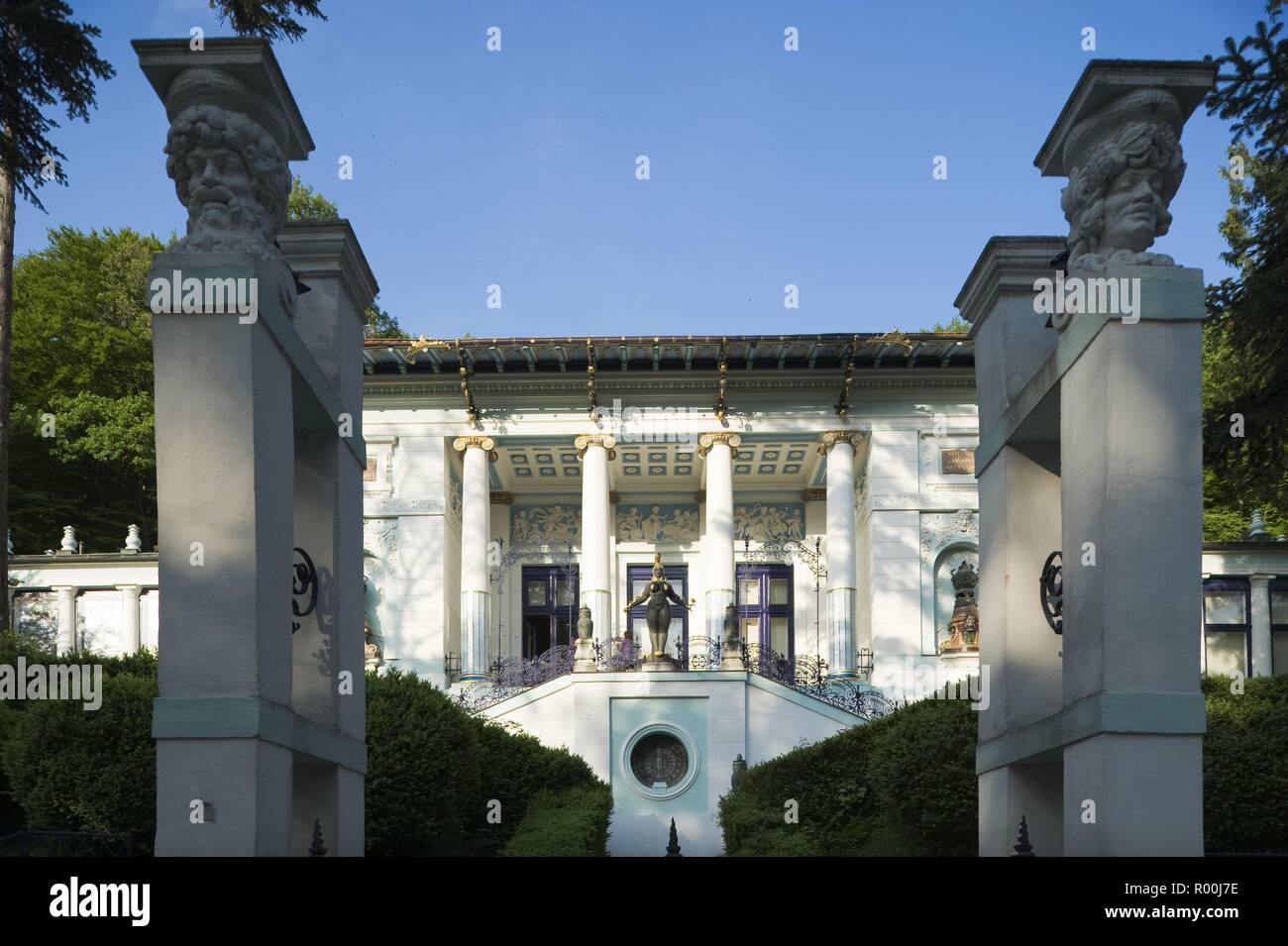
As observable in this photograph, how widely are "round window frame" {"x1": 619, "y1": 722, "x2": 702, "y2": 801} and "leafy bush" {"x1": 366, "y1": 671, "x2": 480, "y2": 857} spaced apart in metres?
9.40

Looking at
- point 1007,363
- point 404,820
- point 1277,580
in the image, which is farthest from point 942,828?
point 1277,580

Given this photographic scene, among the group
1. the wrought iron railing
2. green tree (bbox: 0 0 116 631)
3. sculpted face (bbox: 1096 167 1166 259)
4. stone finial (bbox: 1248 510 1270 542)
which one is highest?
green tree (bbox: 0 0 116 631)

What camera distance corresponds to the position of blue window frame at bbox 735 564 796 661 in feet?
137

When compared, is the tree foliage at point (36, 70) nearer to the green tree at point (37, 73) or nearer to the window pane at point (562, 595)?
the green tree at point (37, 73)

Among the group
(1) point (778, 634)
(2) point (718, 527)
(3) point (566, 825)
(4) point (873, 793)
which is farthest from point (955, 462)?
(3) point (566, 825)

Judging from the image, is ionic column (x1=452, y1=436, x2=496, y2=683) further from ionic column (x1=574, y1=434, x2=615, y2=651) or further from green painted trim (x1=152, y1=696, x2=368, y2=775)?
green painted trim (x1=152, y1=696, x2=368, y2=775)

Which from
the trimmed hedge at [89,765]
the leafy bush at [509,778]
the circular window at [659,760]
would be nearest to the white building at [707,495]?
the circular window at [659,760]

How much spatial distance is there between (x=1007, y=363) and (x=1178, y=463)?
9.91 ft

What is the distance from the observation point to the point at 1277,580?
34781 millimetres

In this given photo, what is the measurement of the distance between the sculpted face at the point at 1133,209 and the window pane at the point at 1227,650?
1052 inches

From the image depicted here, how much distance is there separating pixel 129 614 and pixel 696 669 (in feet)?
46.6

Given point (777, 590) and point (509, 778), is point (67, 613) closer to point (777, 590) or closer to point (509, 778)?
point (509, 778)

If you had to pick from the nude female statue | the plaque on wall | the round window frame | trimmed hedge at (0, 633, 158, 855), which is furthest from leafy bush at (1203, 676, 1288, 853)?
the plaque on wall
